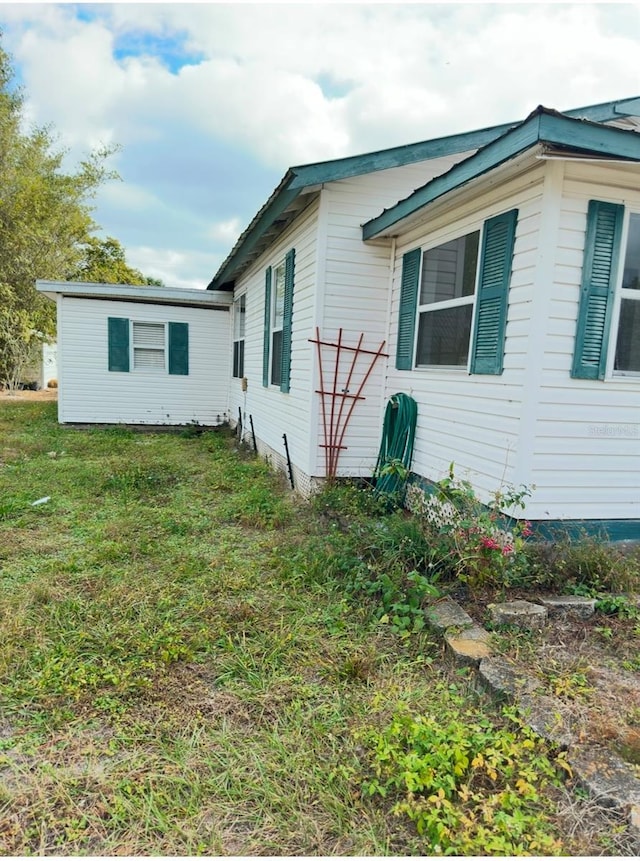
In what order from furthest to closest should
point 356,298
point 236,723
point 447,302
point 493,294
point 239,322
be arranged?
point 239,322, point 356,298, point 447,302, point 493,294, point 236,723

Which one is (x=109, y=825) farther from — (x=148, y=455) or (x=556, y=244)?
(x=148, y=455)

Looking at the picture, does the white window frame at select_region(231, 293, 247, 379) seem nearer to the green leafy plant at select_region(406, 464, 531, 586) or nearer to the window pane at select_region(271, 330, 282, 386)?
the window pane at select_region(271, 330, 282, 386)

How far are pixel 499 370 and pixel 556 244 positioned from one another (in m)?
0.82

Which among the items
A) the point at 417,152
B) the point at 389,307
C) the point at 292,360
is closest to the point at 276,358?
the point at 292,360

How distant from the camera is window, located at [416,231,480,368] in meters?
3.71

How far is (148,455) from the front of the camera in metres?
7.18

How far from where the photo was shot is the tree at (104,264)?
19.4 m

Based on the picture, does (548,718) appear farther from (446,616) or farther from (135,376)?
(135,376)

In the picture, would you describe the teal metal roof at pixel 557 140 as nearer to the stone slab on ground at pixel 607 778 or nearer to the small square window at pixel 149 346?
the stone slab on ground at pixel 607 778

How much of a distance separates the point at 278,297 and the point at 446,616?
16.4ft

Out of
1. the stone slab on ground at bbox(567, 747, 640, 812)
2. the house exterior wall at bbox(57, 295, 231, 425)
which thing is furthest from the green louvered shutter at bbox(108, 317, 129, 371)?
Result: the stone slab on ground at bbox(567, 747, 640, 812)

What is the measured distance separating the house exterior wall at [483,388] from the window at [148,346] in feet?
21.7

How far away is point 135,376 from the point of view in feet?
32.0

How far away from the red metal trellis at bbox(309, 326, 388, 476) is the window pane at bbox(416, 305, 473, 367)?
2.18ft
